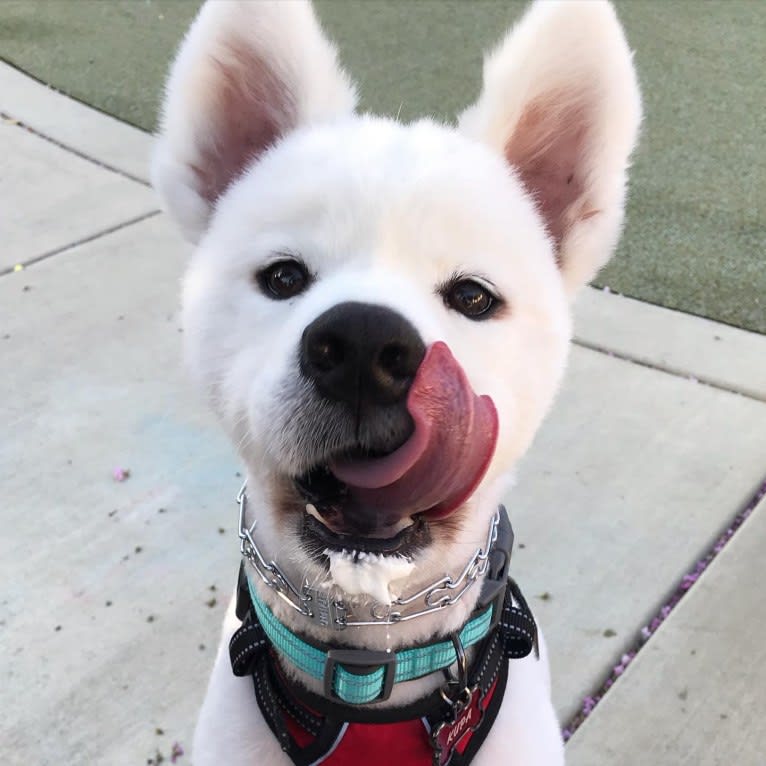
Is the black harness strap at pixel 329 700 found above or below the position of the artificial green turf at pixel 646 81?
above

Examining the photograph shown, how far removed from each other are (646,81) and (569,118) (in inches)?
232

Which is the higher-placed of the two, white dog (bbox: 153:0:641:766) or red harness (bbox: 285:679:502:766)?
white dog (bbox: 153:0:641:766)

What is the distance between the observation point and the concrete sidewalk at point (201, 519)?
245 centimetres

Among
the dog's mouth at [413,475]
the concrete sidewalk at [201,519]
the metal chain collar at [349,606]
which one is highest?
the dog's mouth at [413,475]

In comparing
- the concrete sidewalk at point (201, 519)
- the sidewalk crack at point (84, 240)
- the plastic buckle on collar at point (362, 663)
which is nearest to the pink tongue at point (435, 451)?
the plastic buckle on collar at point (362, 663)

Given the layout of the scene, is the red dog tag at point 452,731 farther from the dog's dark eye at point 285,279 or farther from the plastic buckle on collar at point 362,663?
the dog's dark eye at point 285,279

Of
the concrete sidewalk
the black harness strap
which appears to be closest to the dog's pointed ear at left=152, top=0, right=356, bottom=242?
the black harness strap

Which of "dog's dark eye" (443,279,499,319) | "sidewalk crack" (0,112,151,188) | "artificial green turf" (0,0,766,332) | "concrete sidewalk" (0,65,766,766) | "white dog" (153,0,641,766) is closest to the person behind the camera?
"white dog" (153,0,641,766)

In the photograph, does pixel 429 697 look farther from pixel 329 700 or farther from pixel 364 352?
pixel 364 352

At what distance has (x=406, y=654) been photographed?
5.14 feet

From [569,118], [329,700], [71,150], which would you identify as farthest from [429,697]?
[71,150]

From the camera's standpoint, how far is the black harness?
1.59 metres

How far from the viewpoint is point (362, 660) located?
1.51 meters

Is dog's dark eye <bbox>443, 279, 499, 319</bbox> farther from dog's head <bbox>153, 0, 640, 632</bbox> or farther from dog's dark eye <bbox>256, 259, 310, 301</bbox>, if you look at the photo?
dog's dark eye <bbox>256, 259, 310, 301</bbox>
